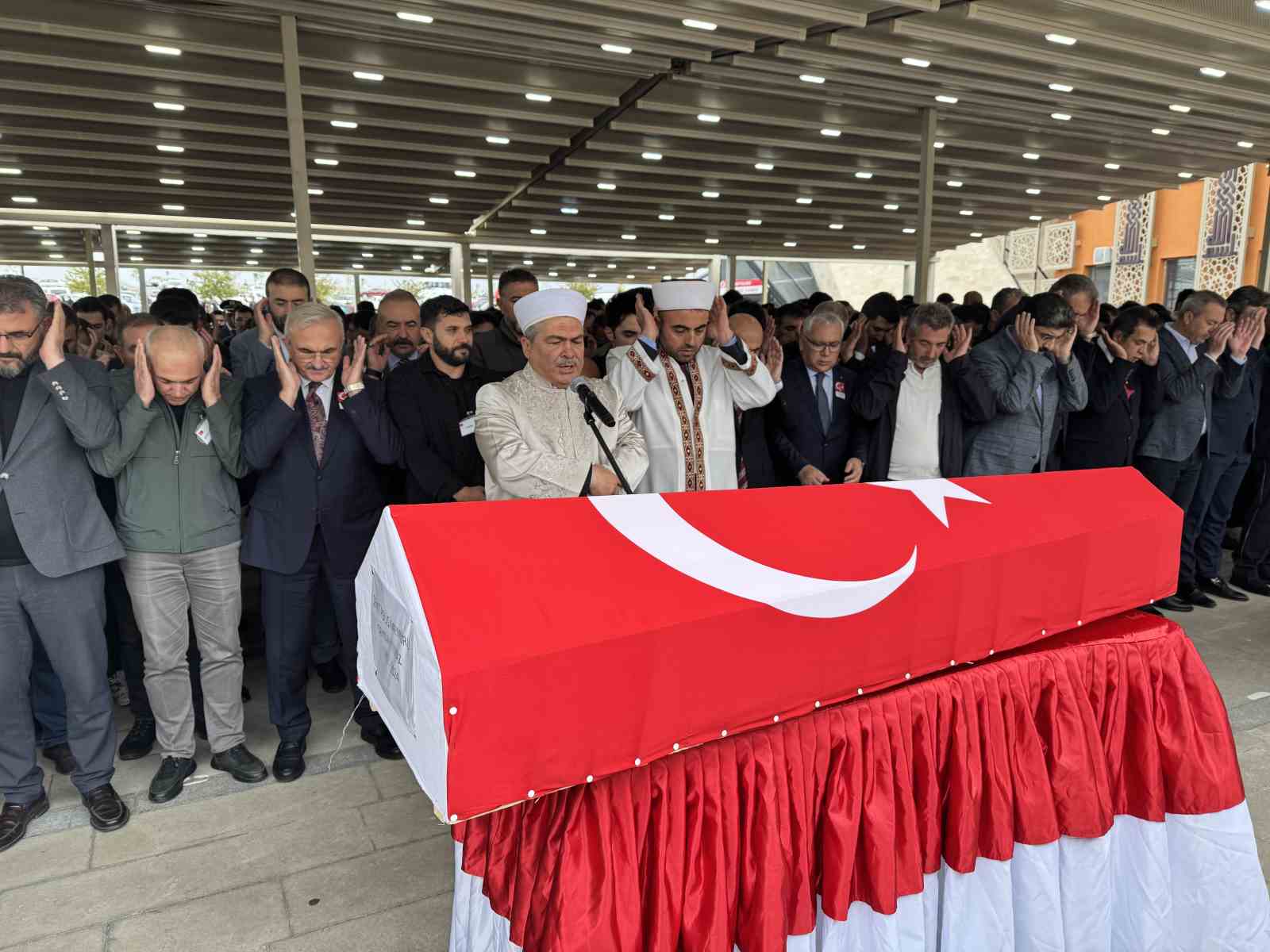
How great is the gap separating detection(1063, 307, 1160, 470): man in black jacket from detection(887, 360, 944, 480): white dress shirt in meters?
1.22

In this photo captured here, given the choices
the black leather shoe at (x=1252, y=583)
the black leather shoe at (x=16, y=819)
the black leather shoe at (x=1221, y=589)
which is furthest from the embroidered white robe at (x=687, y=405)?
the black leather shoe at (x=1252, y=583)

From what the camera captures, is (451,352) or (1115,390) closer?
(451,352)

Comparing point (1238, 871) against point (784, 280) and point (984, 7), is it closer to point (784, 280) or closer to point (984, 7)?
point (984, 7)

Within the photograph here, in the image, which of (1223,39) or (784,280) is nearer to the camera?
(1223,39)

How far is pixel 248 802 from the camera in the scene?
8.66 feet

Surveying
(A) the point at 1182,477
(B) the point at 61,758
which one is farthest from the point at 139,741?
(A) the point at 1182,477

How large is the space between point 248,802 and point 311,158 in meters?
8.22

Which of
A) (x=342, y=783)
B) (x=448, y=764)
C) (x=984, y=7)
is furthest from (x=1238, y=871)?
(x=984, y=7)

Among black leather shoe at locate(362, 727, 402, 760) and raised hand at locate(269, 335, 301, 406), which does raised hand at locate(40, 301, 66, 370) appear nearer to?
raised hand at locate(269, 335, 301, 406)

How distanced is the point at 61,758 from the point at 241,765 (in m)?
0.65

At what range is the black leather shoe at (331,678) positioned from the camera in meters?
3.53

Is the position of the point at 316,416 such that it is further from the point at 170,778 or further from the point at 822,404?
the point at 822,404

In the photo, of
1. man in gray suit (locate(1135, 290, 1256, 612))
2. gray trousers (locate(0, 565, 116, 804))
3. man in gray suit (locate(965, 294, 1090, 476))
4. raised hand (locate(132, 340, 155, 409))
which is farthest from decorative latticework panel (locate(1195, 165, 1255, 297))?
gray trousers (locate(0, 565, 116, 804))

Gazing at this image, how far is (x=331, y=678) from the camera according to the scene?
3549mm
